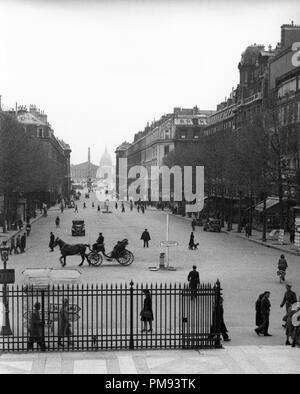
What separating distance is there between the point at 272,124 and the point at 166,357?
36593 mm

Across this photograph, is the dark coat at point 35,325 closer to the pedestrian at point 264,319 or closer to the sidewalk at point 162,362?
the sidewalk at point 162,362

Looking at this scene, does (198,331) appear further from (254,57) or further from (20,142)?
(254,57)

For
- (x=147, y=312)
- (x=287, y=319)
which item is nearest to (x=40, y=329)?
(x=147, y=312)

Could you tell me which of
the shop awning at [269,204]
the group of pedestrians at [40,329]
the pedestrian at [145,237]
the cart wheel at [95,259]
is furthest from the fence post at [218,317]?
the shop awning at [269,204]

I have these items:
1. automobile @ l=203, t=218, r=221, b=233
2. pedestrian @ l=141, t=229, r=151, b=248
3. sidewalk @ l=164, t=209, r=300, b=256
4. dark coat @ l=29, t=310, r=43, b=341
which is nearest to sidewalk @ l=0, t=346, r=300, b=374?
dark coat @ l=29, t=310, r=43, b=341

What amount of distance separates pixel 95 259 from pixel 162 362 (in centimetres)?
1705

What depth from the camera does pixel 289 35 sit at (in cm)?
6981

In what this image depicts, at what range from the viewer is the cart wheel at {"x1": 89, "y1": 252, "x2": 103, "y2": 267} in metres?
32.4

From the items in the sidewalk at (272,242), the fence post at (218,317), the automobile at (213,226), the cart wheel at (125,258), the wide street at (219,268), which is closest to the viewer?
the fence post at (218,317)

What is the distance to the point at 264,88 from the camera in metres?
73.2

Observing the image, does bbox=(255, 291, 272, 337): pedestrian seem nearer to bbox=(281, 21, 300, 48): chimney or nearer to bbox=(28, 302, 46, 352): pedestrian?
bbox=(28, 302, 46, 352): pedestrian

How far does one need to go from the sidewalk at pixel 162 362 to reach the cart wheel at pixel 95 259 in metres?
15.8

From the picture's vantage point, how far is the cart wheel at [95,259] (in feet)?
106

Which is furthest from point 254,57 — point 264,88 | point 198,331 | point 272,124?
point 198,331
